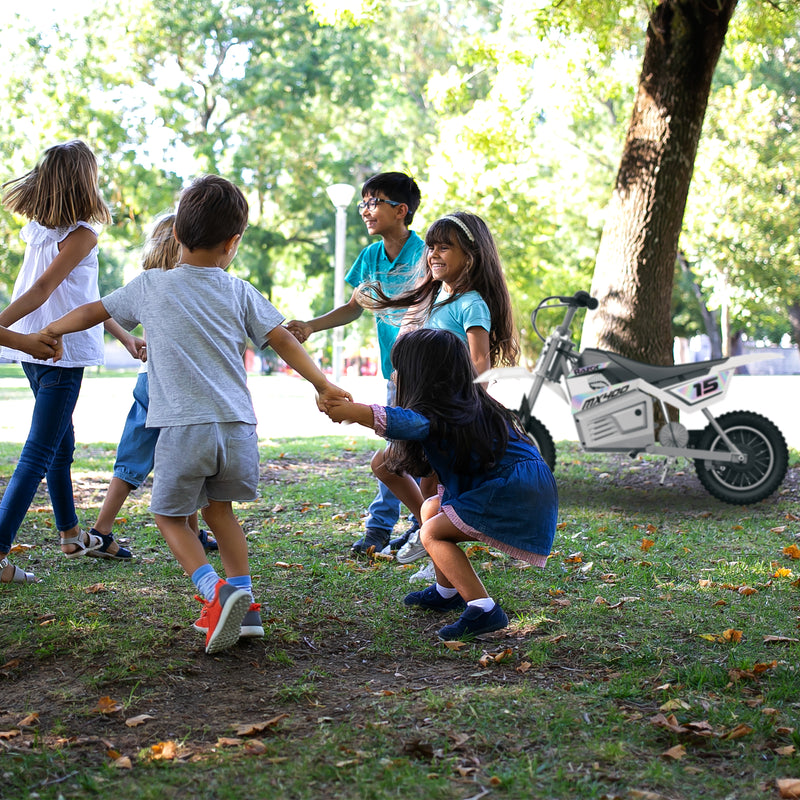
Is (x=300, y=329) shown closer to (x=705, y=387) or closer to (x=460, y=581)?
(x=460, y=581)

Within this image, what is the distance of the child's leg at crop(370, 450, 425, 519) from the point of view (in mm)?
4578

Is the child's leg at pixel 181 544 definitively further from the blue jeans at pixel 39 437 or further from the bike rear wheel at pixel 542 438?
the bike rear wheel at pixel 542 438

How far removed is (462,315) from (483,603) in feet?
4.29

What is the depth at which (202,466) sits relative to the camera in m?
3.35

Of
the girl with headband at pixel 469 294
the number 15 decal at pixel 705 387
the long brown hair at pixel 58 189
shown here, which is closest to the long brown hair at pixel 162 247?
the long brown hair at pixel 58 189

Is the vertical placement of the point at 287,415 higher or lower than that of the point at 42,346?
lower

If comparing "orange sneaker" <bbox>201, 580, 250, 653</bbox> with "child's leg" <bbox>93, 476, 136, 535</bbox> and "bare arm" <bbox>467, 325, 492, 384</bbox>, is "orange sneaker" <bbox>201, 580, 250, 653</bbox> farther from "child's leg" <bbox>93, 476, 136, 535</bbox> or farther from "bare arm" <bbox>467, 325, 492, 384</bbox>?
"child's leg" <bbox>93, 476, 136, 535</bbox>

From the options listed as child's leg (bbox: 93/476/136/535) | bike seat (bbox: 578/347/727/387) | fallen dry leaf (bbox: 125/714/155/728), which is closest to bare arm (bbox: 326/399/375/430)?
fallen dry leaf (bbox: 125/714/155/728)

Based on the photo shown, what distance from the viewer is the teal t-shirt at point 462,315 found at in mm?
4234

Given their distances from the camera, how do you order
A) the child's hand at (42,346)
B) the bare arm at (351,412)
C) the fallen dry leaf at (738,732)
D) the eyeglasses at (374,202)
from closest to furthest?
1. the fallen dry leaf at (738,732)
2. the bare arm at (351,412)
3. the child's hand at (42,346)
4. the eyeglasses at (374,202)

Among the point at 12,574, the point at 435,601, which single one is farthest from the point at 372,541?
the point at 12,574

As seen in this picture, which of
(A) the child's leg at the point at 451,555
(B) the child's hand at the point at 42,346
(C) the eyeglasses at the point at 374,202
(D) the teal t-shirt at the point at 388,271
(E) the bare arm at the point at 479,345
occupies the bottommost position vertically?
(A) the child's leg at the point at 451,555

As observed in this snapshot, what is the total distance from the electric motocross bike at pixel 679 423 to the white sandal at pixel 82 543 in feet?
10.4

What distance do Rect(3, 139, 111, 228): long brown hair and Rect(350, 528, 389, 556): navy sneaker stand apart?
87.7 inches
